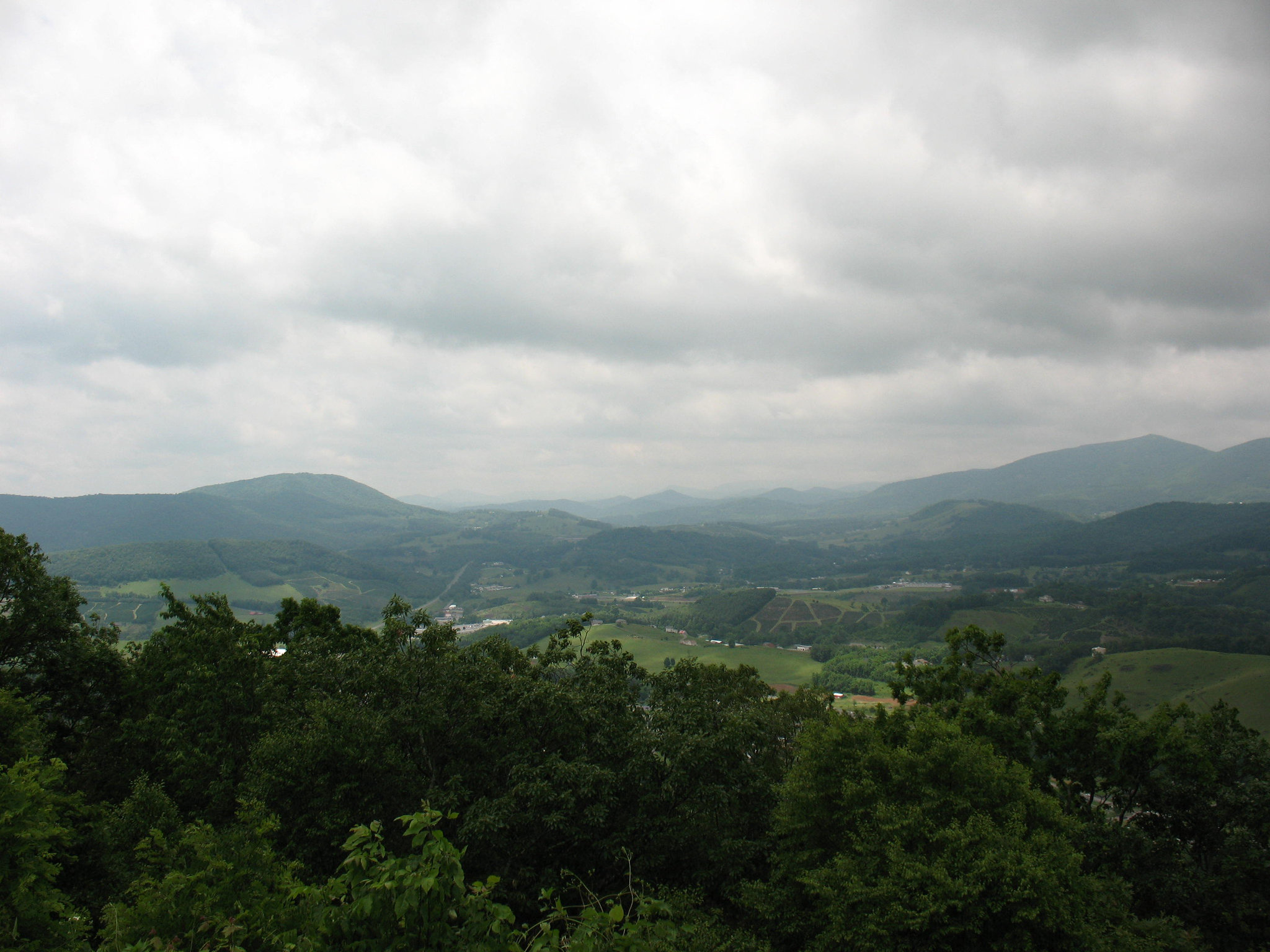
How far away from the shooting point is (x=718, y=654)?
144125mm

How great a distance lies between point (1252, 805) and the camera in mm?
24031

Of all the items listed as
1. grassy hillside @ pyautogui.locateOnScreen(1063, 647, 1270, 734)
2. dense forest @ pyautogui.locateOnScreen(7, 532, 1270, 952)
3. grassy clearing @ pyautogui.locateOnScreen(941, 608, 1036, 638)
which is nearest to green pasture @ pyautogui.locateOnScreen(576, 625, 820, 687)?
grassy hillside @ pyautogui.locateOnScreen(1063, 647, 1270, 734)

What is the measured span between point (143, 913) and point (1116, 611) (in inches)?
9012

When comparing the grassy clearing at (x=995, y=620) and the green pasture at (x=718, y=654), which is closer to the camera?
the green pasture at (x=718, y=654)

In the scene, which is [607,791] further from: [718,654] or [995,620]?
[995,620]

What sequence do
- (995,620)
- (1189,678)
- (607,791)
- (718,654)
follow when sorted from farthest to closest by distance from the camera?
(995,620)
(718,654)
(1189,678)
(607,791)

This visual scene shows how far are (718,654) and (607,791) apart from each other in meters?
129

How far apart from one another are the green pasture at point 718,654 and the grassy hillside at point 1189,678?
5051 cm

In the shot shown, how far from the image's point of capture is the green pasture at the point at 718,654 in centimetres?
13038

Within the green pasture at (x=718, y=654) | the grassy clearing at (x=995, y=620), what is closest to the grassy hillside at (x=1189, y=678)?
the grassy clearing at (x=995, y=620)

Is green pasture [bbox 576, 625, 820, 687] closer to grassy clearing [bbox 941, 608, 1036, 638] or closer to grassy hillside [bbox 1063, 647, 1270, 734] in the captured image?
grassy hillside [bbox 1063, 647, 1270, 734]

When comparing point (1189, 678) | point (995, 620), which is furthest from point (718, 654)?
point (995, 620)

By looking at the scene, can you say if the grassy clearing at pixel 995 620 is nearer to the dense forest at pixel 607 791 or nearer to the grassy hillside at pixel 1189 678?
the grassy hillside at pixel 1189 678

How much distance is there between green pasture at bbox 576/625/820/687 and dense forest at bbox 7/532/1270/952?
9678 centimetres
